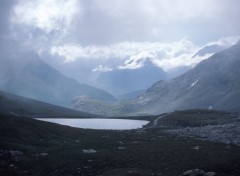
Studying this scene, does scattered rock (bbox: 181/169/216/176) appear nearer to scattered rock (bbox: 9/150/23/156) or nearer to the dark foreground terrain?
the dark foreground terrain

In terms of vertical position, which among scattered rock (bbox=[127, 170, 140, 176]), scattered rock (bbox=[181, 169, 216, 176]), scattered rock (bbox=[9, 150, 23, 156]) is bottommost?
scattered rock (bbox=[127, 170, 140, 176])

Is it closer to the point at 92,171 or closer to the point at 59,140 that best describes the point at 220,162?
the point at 92,171

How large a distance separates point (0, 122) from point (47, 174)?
33.5 metres

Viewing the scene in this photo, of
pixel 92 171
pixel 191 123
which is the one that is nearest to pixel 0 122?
pixel 92 171

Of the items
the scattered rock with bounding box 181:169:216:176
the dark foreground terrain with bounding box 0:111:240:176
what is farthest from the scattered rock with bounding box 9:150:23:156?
the scattered rock with bounding box 181:169:216:176

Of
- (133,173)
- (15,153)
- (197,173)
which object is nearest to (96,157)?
(15,153)

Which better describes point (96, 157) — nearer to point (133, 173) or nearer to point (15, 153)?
point (15, 153)

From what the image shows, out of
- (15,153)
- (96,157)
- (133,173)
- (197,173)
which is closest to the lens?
(197,173)

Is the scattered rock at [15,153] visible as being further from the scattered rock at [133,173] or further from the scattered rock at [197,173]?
the scattered rock at [197,173]

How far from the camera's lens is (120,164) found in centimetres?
5619

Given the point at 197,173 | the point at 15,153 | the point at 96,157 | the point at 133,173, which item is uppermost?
the point at 15,153

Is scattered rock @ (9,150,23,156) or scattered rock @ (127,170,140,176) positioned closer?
scattered rock @ (127,170,140,176)

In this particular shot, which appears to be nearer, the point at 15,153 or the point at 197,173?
the point at 197,173

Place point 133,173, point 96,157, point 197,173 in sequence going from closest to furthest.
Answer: point 197,173 < point 133,173 < point 96,157
